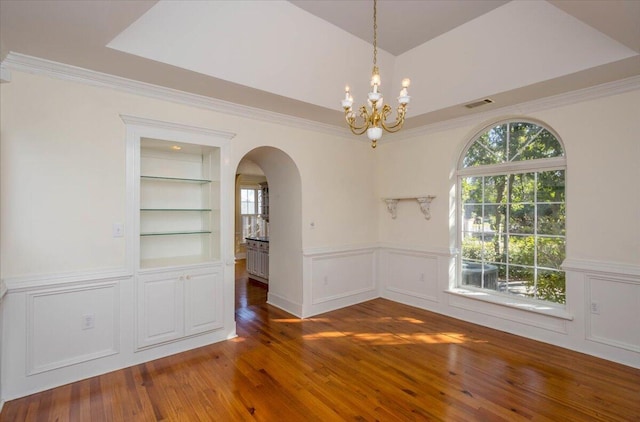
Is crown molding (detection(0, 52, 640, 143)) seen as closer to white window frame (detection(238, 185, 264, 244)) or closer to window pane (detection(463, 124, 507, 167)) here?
window pane (detection(463, 124, 507, 167))

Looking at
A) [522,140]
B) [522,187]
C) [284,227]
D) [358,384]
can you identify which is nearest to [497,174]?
[522,187]

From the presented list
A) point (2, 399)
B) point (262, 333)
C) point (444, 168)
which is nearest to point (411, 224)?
point (444, 168)

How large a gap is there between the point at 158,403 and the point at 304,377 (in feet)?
3.80

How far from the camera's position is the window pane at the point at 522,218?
372 centimetres

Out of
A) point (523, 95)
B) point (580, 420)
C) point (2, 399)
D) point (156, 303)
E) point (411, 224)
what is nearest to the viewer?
point (580, 420)

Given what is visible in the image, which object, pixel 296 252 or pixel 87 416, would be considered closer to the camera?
pixel 87 416

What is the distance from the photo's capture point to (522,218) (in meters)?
3.79

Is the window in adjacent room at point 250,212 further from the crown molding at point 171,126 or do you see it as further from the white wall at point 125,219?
the crown molding at point 171,126

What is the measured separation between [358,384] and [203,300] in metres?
1.84

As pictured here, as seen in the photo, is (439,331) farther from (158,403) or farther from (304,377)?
(158,403)

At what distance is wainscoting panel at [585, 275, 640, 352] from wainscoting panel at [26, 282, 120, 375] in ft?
15.2

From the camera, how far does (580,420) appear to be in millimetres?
2188

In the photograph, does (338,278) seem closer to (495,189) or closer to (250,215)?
(495,189)

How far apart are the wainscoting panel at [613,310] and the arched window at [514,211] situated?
0.36m
